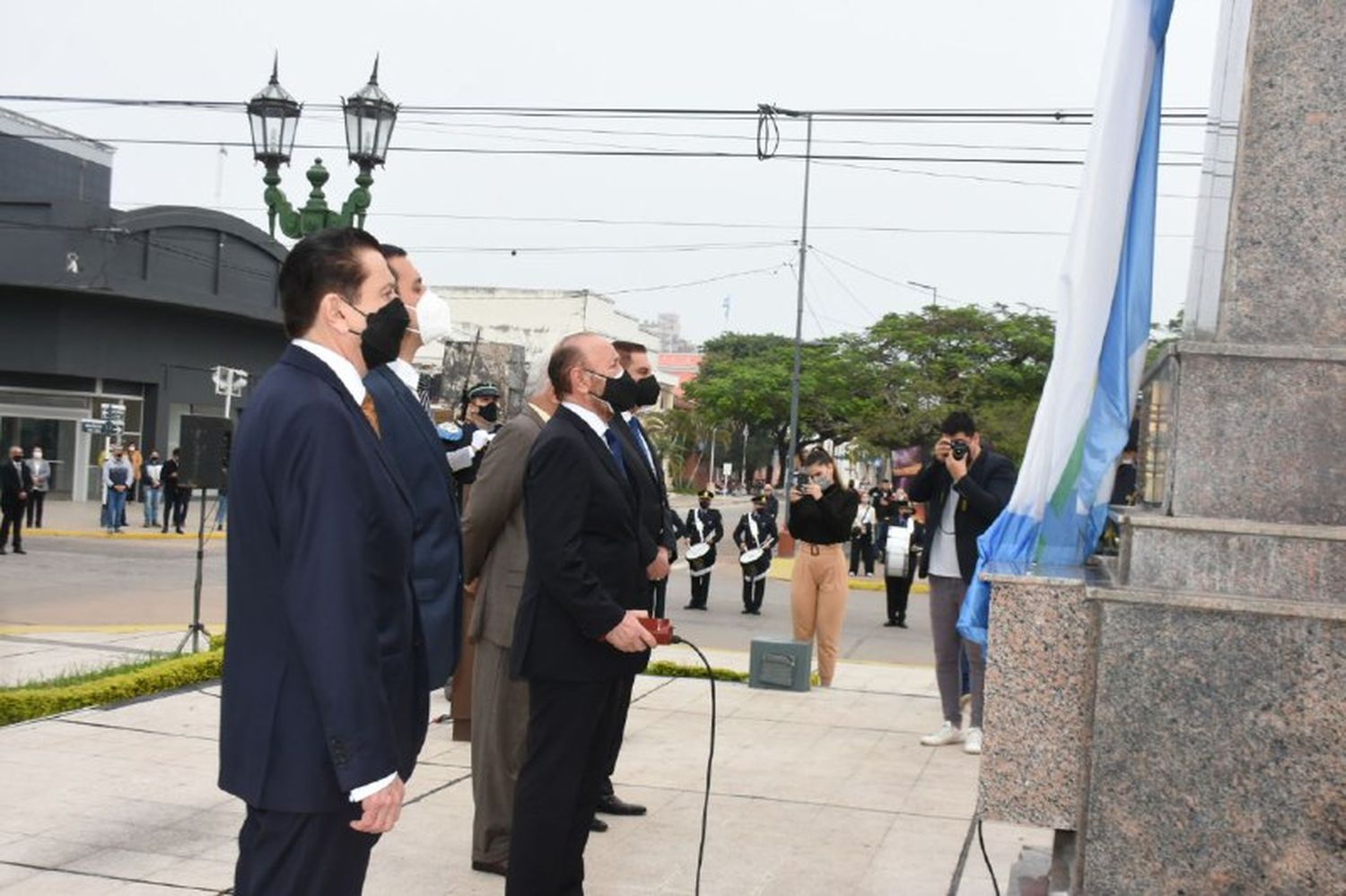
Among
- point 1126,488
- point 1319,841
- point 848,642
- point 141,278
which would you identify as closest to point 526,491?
point 1319,841

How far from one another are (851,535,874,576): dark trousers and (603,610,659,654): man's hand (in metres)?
23.6

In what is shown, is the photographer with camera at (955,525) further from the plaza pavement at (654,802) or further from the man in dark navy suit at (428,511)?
the man in dark navy suit at (428,511)

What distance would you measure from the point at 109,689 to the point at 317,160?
5818 millimetres

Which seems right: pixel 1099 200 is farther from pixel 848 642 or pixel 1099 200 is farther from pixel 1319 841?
pixel 848 642

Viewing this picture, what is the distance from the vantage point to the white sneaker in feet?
29.0

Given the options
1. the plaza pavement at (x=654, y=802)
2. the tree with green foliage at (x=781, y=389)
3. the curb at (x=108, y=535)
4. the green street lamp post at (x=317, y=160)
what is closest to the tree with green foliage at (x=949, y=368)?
the tree with green foliage at (x=781, y=389)

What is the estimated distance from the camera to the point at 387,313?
347 cm

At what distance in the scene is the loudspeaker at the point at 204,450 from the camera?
13.0 meters

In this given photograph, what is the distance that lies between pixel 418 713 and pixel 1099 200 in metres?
3.05

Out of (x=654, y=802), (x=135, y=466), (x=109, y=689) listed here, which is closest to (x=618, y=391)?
(x=654, y=802)

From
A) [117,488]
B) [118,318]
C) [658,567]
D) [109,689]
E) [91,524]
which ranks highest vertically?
[118,318]

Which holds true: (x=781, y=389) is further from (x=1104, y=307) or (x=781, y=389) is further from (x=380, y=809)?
(x=380, y=809)

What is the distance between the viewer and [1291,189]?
176 inches

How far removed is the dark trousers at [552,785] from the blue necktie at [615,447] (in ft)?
2.56
